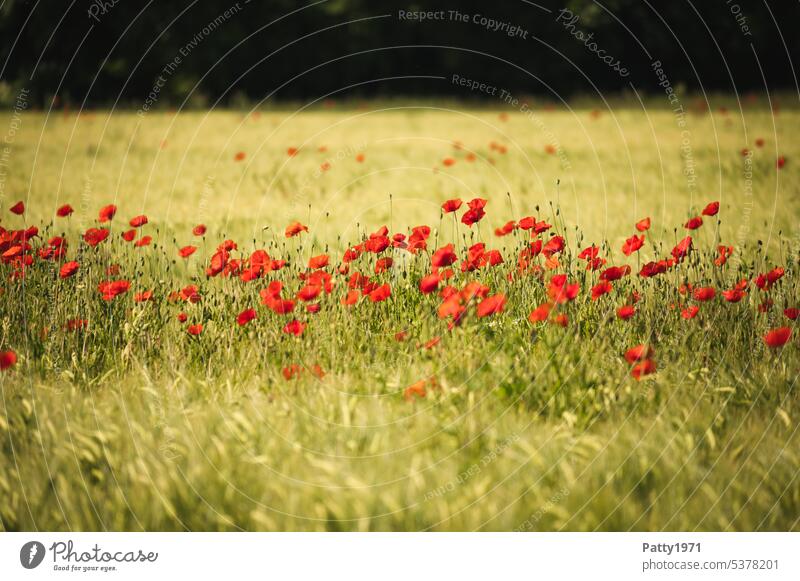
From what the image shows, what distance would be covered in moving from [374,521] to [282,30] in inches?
694

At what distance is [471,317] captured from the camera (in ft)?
8.95

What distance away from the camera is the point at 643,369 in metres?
2.39

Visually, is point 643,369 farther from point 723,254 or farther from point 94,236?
point 94,236

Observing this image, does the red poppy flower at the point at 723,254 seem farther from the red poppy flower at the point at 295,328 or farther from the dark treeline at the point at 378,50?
the dark treeline at the point at 378,50

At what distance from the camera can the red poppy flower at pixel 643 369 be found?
7.84 ft

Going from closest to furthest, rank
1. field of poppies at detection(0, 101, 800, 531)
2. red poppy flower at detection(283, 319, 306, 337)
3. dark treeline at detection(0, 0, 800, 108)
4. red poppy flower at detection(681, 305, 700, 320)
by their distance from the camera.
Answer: field of poppies at detection(0, 101, 800, 531) → red poppy flower at detection(283, 319, 306, 337) → red poppy flower at detection(681, 305, 700, 320) → dark treeline at detection(0, 0, 800, 108)

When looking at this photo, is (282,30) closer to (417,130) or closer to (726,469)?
(417,130)

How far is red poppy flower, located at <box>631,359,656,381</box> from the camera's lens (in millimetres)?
2388

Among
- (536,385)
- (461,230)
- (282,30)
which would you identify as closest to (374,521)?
(536,385)
